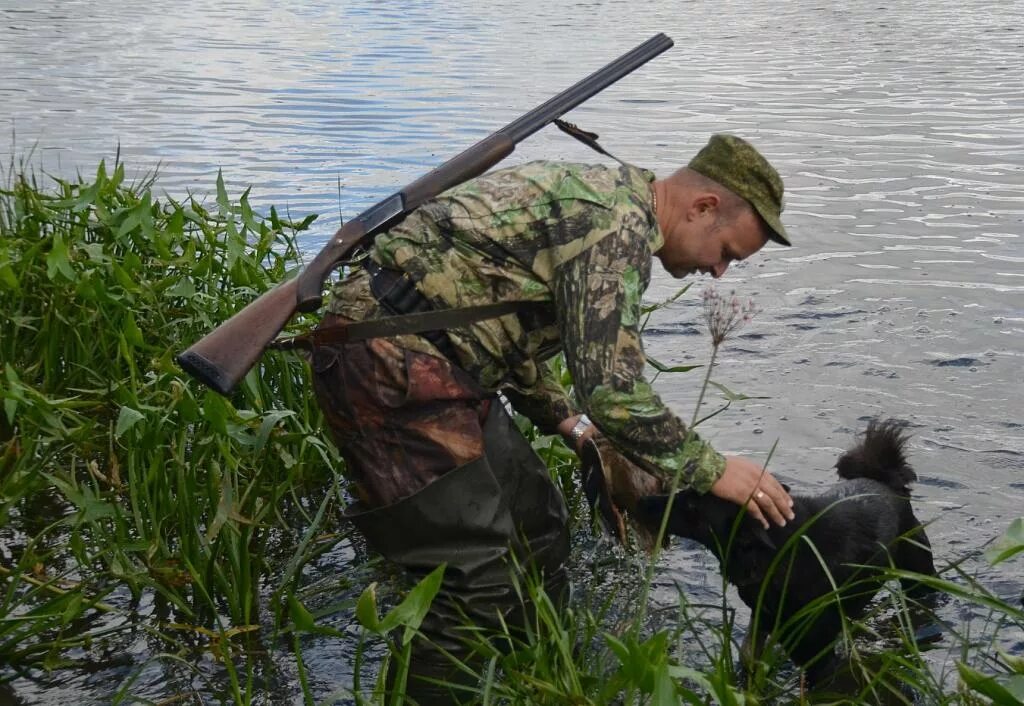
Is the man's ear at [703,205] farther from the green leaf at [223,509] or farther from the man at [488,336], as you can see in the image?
the green leaf at [223,509]

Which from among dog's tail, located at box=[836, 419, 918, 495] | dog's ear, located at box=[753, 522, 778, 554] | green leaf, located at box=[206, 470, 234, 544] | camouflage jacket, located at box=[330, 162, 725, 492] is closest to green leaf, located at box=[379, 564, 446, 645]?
camouflage jacket, located at box=[330, 162, 725, 492]

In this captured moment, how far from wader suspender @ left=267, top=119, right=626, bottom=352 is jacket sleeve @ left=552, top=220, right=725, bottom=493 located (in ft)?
0.92

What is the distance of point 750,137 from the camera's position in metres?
12.6

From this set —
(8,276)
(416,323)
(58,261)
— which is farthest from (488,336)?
(8,276)

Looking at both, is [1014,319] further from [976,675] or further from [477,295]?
[976,675]

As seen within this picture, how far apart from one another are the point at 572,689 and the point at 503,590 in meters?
0.71

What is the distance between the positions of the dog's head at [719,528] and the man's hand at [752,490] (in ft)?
0.61

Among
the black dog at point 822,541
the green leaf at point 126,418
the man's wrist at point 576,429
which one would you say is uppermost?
the green leaf at point 126,418

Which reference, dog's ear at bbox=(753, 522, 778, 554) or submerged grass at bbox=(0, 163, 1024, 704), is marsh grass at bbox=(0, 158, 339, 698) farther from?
dog's ear at bbox=(753, 522, 778, 554)

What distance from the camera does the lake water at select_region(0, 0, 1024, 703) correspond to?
684 centimetres

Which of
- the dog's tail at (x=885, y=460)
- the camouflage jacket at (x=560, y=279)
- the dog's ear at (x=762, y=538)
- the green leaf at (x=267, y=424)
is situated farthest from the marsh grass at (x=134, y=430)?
the dog's tail at (x=885, y=460)

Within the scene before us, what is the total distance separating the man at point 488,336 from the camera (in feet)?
11.6

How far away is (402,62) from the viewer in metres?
18.1

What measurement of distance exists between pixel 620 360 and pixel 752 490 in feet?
1.73
